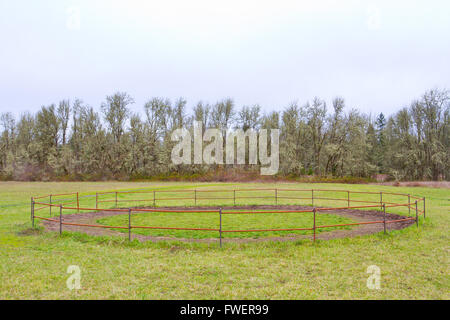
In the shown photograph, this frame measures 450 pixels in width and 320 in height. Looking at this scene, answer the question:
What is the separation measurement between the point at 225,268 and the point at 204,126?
57760 mm

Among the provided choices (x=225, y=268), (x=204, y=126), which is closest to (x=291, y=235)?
(x=225, y=268)

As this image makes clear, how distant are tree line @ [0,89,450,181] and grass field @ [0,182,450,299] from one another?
4559 cm

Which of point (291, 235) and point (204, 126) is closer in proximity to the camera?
point (291, 235)

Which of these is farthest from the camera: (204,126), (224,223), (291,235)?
(204,126)

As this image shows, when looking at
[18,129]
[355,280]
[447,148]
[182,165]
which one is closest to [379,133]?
[447,148]

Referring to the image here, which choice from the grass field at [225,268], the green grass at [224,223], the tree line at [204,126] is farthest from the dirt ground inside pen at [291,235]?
the tree line at [204,126]

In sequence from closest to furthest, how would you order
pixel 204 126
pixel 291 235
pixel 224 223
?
pixel 291 235
pixel 224 223
pixel 204 126

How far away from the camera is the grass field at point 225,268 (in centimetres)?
640

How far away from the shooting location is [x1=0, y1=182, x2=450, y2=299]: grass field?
6.40m

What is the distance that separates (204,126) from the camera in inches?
2547

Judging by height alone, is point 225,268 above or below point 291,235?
above

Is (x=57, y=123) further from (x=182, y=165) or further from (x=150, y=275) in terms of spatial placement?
(x=150, y=275)

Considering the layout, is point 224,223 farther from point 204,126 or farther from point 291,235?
point 204,126
